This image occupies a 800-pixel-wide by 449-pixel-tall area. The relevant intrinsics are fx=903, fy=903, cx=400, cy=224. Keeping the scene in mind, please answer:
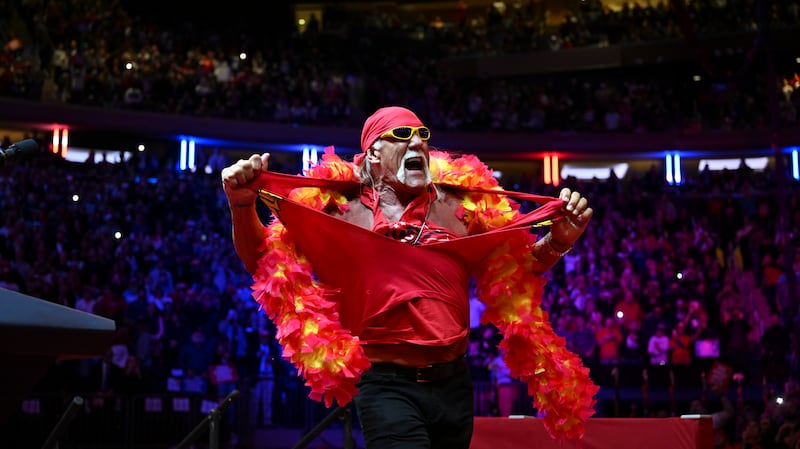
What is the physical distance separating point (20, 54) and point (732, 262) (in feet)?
42.7

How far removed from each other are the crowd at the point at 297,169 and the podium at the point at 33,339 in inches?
213

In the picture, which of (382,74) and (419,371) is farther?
(382,74)

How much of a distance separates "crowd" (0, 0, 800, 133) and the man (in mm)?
13522

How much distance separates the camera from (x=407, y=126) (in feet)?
11.2

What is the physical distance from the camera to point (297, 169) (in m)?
17.7

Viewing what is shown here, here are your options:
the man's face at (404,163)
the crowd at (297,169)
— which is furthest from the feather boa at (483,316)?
the crowd at (297,169)

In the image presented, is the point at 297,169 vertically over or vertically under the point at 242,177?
over

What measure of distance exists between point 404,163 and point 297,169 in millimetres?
14435

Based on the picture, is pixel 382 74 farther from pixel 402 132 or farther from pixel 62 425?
pixel 62 425

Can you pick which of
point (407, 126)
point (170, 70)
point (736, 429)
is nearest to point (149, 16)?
point (170, 70)

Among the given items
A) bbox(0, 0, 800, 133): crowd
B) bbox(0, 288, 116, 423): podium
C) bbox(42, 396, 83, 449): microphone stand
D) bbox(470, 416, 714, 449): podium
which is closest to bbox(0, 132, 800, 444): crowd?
bbox(0, 0, 800, 133): crowd

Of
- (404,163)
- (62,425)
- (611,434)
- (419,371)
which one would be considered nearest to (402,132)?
(404,163)

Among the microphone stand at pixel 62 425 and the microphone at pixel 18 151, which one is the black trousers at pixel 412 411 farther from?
the microphone at pixel 18 151

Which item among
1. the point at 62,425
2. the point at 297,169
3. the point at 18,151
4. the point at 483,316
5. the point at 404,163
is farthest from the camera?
the point at 297,169
